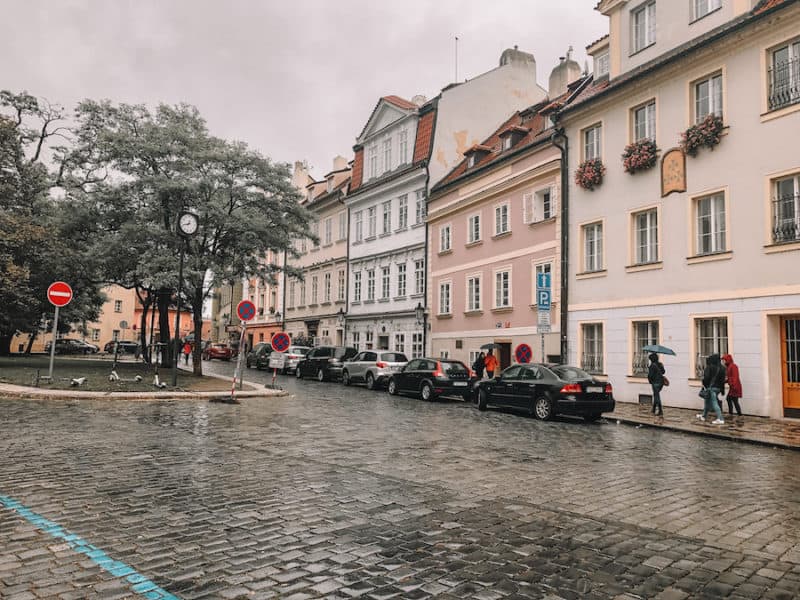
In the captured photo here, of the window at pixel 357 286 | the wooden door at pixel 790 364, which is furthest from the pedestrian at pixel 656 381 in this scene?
the window at pixel 357 286

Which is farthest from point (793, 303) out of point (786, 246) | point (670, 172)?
point (670, 172)

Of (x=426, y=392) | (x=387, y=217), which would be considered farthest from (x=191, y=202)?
(x=387, y=217)

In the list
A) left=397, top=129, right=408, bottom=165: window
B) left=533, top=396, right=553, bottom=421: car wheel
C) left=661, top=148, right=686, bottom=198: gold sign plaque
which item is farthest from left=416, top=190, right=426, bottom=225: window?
left=533, top=396, right=553, bottom=421: car wheel

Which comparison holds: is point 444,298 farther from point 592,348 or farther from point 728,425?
point 728,425

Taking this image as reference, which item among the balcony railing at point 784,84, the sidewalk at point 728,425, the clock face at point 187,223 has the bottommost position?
the sidewalk at point 728,425

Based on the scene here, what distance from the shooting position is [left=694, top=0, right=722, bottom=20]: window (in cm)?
A: 1858

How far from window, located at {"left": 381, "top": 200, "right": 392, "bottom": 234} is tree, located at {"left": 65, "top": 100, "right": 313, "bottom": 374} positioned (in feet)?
31.9

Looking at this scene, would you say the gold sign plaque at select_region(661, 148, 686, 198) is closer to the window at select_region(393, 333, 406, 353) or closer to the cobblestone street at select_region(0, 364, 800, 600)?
the cobblestone street at select_region(0, 364, 800, 600)

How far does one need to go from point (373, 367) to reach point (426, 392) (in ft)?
17.1

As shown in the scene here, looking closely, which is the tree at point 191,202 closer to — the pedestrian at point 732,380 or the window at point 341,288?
the window at point 341,288

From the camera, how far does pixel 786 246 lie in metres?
16.0

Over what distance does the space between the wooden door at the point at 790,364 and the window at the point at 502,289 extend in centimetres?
1132

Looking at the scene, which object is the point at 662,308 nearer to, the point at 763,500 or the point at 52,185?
the point at 763,500

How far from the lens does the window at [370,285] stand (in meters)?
38.8
